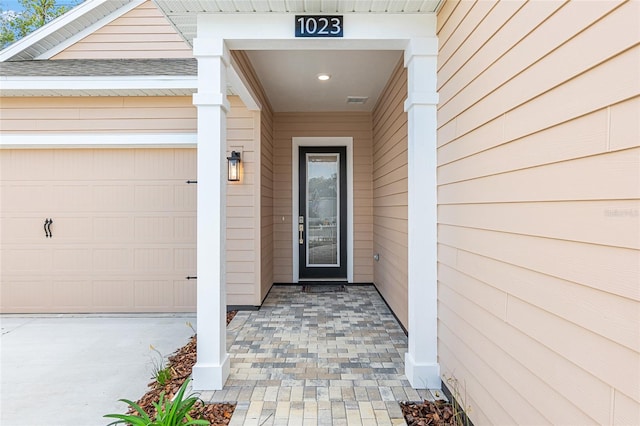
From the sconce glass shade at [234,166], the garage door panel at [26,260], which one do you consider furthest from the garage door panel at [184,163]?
the garage door panel at [26,260]

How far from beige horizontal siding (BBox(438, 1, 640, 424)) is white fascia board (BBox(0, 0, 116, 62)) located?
14.8 ft

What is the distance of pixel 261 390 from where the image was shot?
94.3 inches

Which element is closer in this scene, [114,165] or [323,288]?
[114,165]

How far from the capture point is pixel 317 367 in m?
2.72

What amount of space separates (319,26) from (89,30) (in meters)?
3.78

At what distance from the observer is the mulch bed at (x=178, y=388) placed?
210 centimetres

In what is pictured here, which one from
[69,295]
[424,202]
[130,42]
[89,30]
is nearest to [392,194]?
[424,202]

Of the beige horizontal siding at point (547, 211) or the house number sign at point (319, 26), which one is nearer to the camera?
the beige horizontal siding at point (547, 211)

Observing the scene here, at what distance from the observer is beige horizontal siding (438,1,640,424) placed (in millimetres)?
988

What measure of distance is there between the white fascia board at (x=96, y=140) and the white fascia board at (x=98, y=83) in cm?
55

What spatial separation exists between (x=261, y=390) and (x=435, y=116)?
229cm

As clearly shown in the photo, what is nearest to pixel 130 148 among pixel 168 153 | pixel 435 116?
pixel 168 153

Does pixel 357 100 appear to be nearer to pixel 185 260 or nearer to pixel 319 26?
pixel 319 26

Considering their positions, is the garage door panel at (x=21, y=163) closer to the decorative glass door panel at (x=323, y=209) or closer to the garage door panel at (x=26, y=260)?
the garage door panel at (x=26, y=260)
